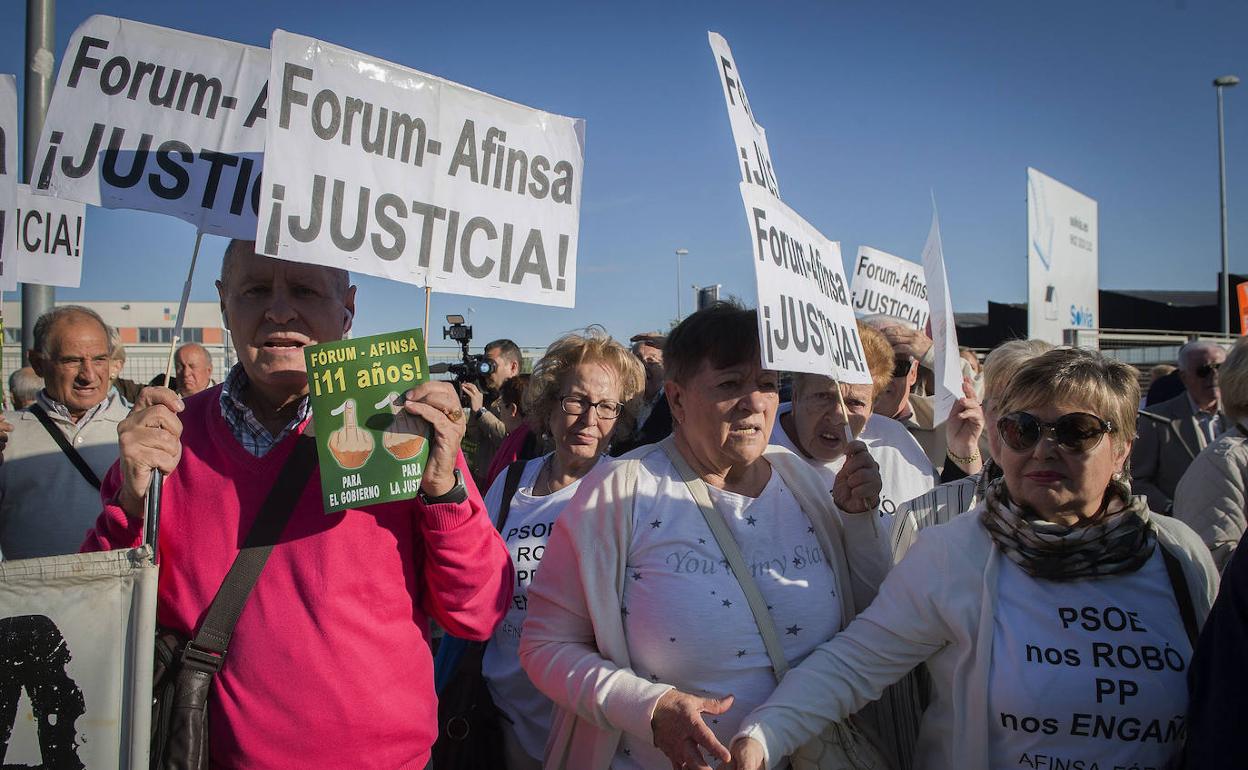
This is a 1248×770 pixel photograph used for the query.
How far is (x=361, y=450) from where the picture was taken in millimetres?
1818

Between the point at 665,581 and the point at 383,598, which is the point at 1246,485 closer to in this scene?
the point at 665,581

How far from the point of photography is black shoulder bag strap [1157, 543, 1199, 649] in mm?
2031

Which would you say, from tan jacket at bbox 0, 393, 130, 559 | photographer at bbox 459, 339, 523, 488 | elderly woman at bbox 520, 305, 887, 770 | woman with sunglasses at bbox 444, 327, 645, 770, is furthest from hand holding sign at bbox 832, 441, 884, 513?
photographer at bbox 459, 339, 523, 488

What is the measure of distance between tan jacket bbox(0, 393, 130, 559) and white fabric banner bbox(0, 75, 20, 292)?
42.3 inches

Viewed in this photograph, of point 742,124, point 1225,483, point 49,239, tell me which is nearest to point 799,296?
point 742,124

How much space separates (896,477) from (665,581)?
1568 mm

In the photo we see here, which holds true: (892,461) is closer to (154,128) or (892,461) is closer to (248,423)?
(248,423)

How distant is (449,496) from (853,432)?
2.03m

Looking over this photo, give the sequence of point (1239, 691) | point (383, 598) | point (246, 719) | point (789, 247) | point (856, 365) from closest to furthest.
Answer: point (1239, 691) → point (246, 719) → point (383, 598) → point (789, 247) → point (856, 365)

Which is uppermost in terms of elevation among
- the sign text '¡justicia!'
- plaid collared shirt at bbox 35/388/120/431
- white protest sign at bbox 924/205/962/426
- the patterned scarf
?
the sign text '¡justicia!'

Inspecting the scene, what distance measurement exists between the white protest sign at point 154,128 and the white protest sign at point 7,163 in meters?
0.69

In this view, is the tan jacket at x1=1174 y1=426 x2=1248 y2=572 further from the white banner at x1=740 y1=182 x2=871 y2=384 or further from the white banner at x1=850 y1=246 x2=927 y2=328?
the white banner at x1=850 y1=246 x2=927 y2=328

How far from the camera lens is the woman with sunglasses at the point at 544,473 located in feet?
9.16

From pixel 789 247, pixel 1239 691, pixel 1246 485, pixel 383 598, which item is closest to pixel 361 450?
pixel 383 598
